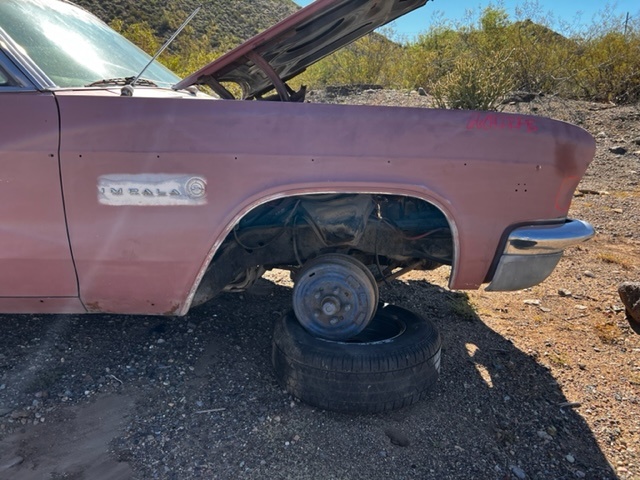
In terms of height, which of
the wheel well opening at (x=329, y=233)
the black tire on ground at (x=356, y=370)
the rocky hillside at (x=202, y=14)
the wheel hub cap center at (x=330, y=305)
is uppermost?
the rocky hillside at (x=202, y=14)

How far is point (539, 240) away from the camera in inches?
94.5

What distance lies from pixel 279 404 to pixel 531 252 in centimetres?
155

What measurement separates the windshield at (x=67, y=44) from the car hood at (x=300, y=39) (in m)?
0.55

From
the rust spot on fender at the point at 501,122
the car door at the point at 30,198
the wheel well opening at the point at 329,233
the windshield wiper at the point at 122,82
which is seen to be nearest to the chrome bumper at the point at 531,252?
the wheel well opening at the point at 329,233

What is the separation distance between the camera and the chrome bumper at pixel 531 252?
94.7 inches

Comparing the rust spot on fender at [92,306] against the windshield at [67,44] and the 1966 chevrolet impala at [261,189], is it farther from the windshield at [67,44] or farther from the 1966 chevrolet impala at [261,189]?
the windshield at [67,44]

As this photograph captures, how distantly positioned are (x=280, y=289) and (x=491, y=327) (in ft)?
5.66

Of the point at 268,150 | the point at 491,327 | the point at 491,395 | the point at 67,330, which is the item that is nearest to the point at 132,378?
the point at 67,330

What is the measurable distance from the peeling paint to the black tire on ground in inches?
36.7

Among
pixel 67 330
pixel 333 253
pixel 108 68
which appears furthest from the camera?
pixel 67 330

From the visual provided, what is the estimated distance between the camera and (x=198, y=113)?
226 cm

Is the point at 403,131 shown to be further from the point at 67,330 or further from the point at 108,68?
the point at 67,330

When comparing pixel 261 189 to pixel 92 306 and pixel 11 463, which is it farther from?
pixel 11 463

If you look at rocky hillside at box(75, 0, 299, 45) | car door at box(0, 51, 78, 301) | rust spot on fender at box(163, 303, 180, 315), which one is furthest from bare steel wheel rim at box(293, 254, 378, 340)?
rocky hillside at box(75, 0, 299, 45)
